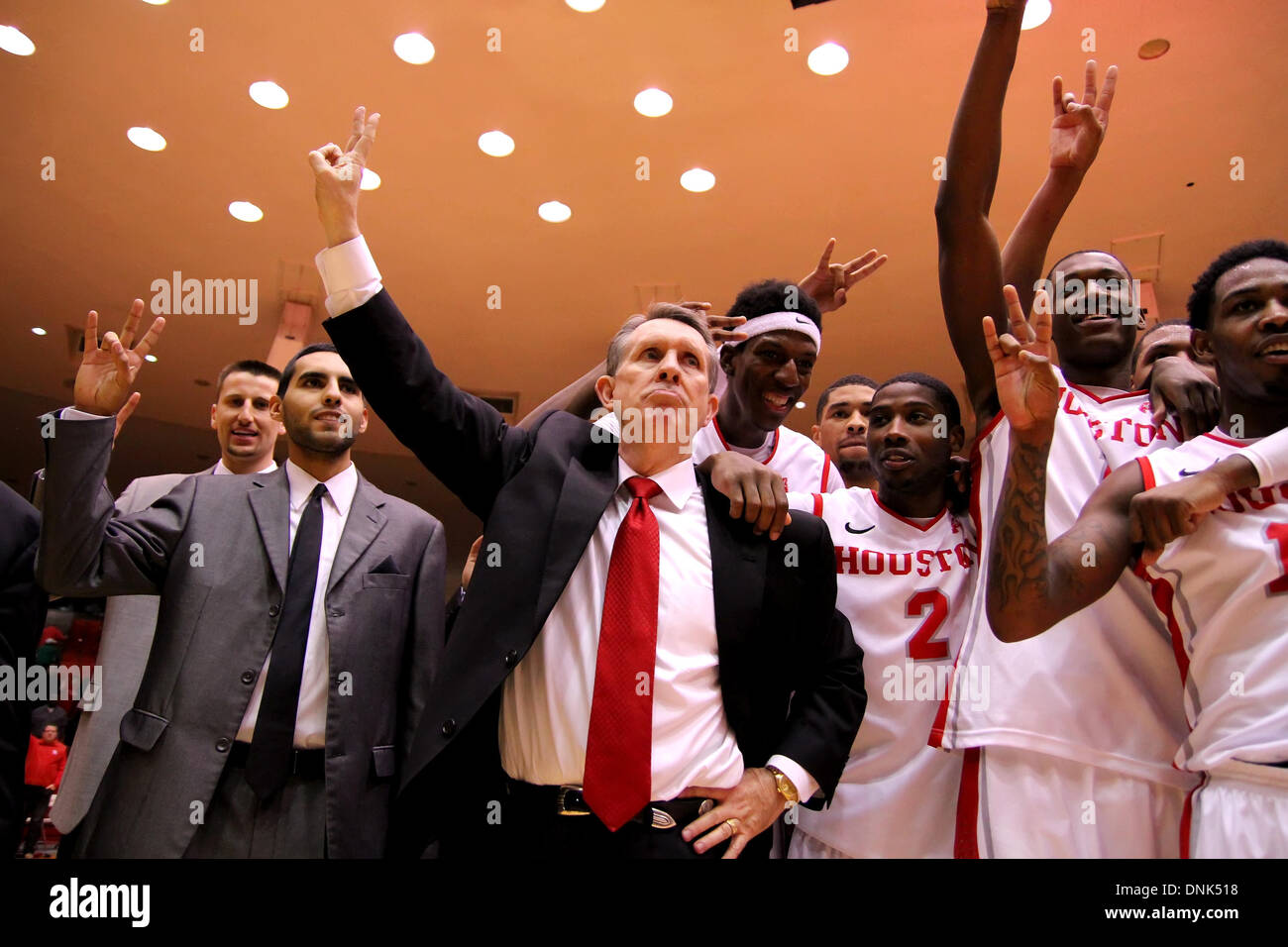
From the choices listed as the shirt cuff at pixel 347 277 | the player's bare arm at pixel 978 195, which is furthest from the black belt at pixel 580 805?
the player's bare arm at pixel 978 195

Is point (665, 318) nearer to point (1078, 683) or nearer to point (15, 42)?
point (1078, 683)

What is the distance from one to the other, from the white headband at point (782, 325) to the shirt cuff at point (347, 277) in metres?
1.46

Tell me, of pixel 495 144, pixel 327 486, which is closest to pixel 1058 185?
pixel 327 486

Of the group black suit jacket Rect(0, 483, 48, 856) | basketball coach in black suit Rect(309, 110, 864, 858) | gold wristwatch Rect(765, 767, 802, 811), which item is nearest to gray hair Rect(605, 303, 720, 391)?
basketball coach in black suit Rect(309, 110, 864, 858)

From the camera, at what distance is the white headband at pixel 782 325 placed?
273cm

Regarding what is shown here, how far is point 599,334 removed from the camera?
709cm

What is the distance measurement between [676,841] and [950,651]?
2.92 feet

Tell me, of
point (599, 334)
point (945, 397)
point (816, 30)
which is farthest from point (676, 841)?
point (599, 334)

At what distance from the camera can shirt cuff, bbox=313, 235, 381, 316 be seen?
1.43 m

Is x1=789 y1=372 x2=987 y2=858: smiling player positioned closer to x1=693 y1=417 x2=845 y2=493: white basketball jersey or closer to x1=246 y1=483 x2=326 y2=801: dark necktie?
Result: x1=693 y1=417 x2=845 y2=493: white basketball jersey

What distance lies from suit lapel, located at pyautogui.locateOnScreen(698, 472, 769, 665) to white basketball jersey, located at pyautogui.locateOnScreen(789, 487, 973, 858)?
1.56 ft

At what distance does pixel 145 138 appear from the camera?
16.6 ft

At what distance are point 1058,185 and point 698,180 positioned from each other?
10.6ft
